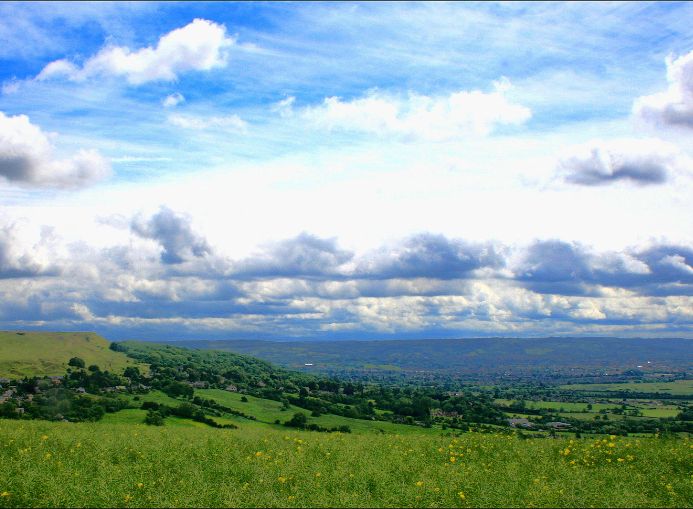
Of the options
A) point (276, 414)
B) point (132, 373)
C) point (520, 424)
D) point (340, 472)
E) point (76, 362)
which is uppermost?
point (340, 472)

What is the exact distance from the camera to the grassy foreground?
56.7ft

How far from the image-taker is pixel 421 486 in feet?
59.8

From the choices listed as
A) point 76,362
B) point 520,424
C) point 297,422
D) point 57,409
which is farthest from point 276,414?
point 76,362

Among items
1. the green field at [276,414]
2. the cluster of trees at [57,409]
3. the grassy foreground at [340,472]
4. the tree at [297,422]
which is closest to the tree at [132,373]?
the green field at [276,414]

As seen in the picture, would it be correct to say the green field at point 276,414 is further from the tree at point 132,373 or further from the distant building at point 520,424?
the tree at point 132,373

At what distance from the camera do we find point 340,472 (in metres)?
19.7

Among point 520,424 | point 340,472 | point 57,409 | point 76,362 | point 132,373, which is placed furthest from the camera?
point 76,362

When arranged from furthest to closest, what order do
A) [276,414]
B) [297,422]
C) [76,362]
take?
[76,362] < [276,414] < [297,422]

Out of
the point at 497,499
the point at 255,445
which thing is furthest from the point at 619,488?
the point at 255,445

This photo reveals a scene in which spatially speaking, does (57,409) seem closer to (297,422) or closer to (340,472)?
(297,422)

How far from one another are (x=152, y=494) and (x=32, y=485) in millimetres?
4150

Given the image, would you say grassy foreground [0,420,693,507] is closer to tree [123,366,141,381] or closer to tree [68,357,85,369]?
tree [123,366,141,381]

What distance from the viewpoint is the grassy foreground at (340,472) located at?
56.7 feet

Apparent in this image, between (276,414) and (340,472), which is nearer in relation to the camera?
(340,472)
